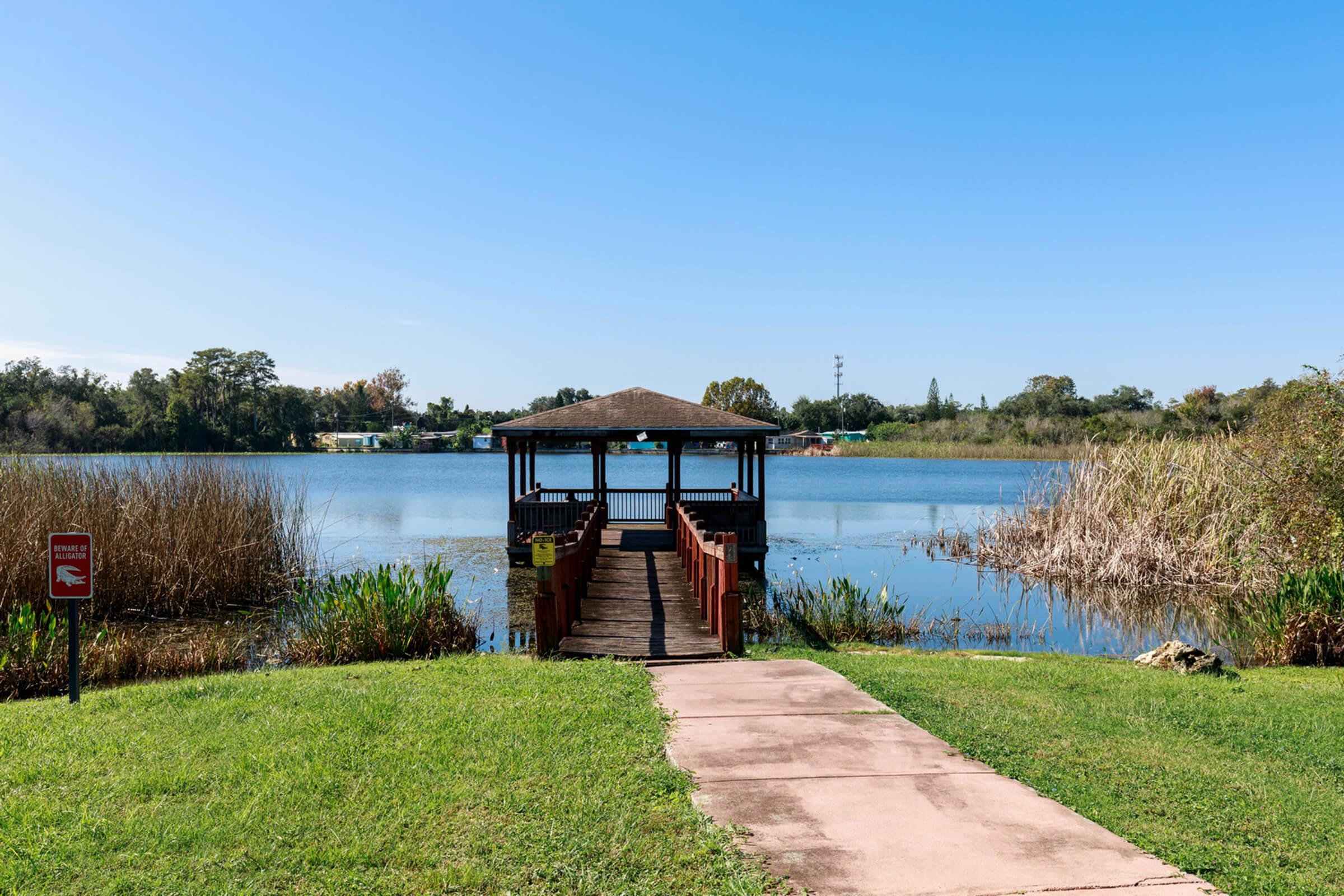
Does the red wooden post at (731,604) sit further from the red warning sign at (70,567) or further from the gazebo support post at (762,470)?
the gazebo support post at (762,470)

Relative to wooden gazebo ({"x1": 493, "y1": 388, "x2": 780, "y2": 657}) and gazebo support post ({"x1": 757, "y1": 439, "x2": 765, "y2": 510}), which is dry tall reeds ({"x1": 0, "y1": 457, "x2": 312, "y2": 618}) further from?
gazebo support post ({"x1": 757, "y1": 439, "x2": 765, "y2": 510})

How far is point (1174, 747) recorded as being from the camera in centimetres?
546

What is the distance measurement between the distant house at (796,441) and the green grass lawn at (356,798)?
96.4 meters

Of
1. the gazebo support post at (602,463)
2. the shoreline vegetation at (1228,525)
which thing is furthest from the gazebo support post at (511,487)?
the shoreline vegetation at (1228,525)

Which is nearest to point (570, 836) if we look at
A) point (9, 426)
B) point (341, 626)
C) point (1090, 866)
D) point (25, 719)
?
point (1090, 866)

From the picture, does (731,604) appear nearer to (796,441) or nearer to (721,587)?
(721,587)

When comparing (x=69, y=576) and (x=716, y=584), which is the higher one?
(x=69, y=576)

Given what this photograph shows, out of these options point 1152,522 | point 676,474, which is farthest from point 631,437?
point 1152,522

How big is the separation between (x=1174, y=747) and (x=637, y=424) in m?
15.3

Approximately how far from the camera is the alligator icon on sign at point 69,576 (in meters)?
6.80

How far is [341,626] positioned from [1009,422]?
3038 inches

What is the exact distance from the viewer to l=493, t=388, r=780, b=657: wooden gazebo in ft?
30.0

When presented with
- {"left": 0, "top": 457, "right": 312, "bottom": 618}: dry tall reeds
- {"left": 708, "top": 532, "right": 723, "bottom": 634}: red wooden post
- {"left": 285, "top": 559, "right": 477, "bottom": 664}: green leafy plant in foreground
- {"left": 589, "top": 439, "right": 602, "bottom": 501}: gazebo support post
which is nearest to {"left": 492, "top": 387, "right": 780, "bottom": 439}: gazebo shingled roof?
{"left": 589, "top": 439, "right": 602, "bottom": 501}: gazebo support post

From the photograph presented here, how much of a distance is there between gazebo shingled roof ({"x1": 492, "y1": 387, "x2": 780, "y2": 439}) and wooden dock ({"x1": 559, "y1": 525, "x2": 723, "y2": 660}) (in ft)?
11.2
